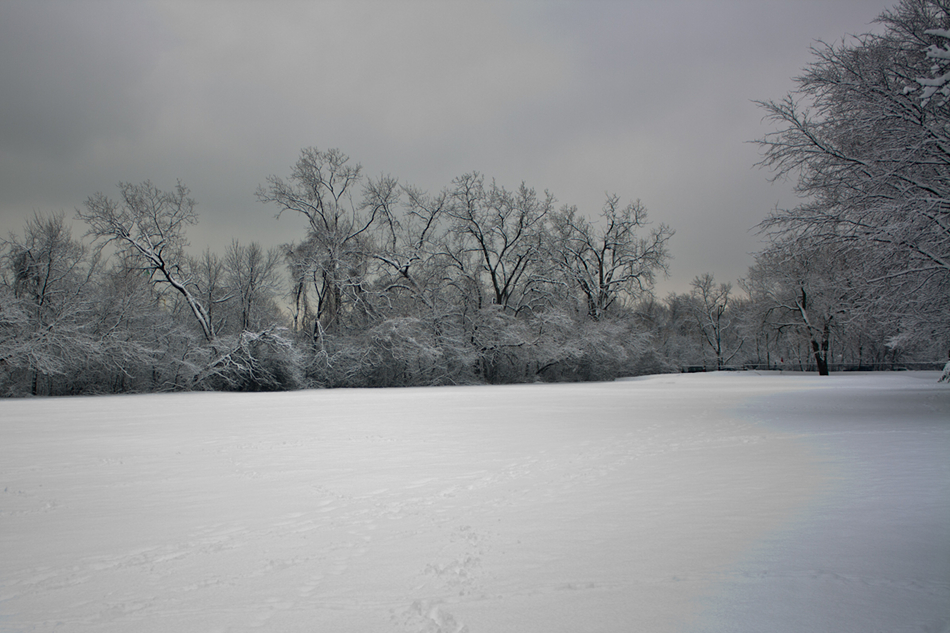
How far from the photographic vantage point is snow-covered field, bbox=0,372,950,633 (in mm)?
2803

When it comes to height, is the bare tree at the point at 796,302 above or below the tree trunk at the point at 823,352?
above

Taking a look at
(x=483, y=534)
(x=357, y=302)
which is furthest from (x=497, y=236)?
(x=483, y=534)

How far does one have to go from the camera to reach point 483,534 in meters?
4.11

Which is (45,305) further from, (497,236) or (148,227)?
(497,236)

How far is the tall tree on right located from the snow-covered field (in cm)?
422

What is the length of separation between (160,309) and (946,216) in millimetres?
33135

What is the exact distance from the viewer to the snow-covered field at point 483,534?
2.80 m

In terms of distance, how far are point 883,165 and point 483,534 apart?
438 inches

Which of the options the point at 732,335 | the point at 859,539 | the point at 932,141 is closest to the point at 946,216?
the point at 932,141

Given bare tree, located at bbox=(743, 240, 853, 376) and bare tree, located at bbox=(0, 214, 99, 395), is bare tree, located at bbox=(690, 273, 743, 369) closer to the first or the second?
bare tree, located at bbox=(743, 240, 853, 376)

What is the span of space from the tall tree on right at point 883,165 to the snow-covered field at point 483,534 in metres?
4.22

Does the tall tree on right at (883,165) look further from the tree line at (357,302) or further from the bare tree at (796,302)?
the bare tree at (796,302)

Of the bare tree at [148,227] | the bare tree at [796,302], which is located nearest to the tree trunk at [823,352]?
the bare tree at [796,302]

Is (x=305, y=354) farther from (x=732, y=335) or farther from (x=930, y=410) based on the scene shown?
(x=732, y=335)
